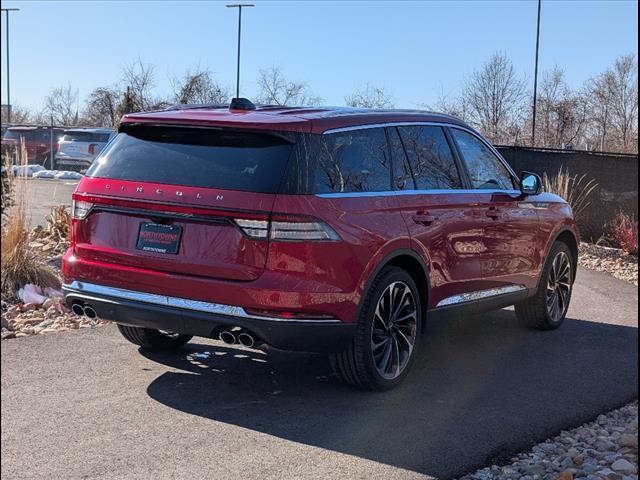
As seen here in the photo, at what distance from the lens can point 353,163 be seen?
16.0ft

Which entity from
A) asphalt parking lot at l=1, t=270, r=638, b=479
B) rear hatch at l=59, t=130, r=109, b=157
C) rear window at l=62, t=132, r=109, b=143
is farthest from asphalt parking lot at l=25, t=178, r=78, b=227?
rear window at l=62, t=132, r=109, b=143

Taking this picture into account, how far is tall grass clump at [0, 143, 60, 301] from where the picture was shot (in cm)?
703

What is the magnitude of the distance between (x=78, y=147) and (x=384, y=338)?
22.2m

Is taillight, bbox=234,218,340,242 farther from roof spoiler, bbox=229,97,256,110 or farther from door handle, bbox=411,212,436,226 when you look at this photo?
door handle, bbox=411,212,436,226

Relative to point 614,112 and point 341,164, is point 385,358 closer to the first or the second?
point 341,164

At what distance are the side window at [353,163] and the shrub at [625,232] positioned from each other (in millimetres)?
8650

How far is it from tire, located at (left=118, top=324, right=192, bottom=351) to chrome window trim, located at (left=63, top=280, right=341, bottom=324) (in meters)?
0.91

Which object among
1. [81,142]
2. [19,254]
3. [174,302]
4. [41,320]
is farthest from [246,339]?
[81,142]

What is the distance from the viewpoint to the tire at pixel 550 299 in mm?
7098

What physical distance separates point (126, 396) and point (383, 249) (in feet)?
5.65

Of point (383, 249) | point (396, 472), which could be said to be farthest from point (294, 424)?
point (383, 249)

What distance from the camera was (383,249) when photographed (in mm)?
4797

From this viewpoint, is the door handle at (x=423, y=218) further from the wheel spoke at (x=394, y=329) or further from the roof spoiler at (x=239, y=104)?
the roof spoiler at (x=239, y=104)

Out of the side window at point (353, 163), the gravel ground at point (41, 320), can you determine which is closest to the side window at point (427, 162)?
the side window at point (353, 163)
